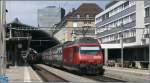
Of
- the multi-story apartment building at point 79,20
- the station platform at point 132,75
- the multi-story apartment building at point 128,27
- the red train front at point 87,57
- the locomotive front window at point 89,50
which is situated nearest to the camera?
the station platform at point 132,75

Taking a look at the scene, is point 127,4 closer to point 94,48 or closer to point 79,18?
point 79,18

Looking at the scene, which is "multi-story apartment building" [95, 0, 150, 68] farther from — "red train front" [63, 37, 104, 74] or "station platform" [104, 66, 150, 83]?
"red train front" [63, 37, 104, 74]

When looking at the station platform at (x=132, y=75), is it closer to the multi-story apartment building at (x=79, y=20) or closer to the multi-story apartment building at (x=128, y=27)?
the multi-story apartment building at (x=128, y=27)

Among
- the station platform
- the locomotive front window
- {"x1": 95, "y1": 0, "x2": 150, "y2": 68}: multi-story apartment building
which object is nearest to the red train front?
the locomotive front window

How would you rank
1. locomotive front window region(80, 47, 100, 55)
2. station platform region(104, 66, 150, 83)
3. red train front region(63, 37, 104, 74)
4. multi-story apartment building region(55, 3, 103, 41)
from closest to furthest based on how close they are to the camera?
station platform region(104, 66, 150, 83) < red train front region(63, 37, 104, 74) < locomotive front window region(80, 47, 100, 55) < multi-story apartment building region(55, 3, 103, 41)

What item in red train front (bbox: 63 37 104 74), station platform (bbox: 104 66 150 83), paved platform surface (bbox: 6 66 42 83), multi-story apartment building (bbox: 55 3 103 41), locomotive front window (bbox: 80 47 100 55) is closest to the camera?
paved platform surface (bbox: 6 66 42 83)

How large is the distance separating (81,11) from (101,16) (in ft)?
21.1

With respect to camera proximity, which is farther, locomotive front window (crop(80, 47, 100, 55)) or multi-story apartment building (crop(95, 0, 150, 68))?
multi-story apartment building (crop(95, 0, 150, 68))

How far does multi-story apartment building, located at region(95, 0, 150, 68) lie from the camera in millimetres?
69875

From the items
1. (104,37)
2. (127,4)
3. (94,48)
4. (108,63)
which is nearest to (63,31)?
(104,37)

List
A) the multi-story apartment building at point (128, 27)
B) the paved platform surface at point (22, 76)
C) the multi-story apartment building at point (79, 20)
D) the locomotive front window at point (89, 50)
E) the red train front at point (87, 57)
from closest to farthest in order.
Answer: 1. the paved platform surface at point (22, 76)
2. the red train front at point (87, 57)
3. the locomotive front window at point (89, 50)
4. the multi-story apartment building at point (128, 27)
5. the multi-story apartment building at point (79, 20)

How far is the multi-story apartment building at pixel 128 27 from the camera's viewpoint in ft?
229

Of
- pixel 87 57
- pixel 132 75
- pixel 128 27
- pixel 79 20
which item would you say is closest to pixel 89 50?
pixel 87 57

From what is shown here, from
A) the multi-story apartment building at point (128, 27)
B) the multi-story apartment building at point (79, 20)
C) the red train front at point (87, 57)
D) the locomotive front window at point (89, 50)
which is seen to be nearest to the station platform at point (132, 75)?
the red train front at point (87, 57)
